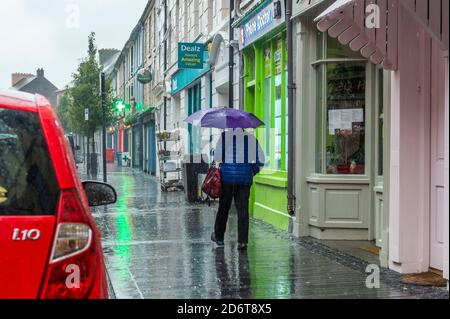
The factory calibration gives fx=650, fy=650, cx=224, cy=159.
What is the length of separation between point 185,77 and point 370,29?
1479cm

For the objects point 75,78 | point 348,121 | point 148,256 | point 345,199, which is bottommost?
point 148,256

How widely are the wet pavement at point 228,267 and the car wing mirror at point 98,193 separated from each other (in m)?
1.80

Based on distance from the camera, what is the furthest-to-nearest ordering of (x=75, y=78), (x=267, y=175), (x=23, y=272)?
(x=75, y=78) < (x=267, y=175) < (x=23, y=272)

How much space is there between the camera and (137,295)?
6086 millimetres

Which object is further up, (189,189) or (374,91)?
(374,91)

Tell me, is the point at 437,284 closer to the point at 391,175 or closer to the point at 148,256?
the point at 391,175

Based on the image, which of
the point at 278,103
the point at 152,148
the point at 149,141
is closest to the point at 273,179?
the point at 278,103

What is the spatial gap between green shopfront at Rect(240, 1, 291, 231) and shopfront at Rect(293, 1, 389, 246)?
0.90 meters

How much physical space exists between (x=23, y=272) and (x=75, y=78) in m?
31.7

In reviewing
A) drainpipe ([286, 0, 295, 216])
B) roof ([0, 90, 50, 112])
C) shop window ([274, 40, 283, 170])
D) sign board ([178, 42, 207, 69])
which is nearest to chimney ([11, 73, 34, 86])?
sign board ([178, 42, 207, 69])

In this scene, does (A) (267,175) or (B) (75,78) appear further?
(B) (75,78)

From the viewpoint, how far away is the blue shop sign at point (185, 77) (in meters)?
17.5

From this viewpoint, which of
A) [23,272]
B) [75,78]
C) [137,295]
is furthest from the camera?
[75,78]
